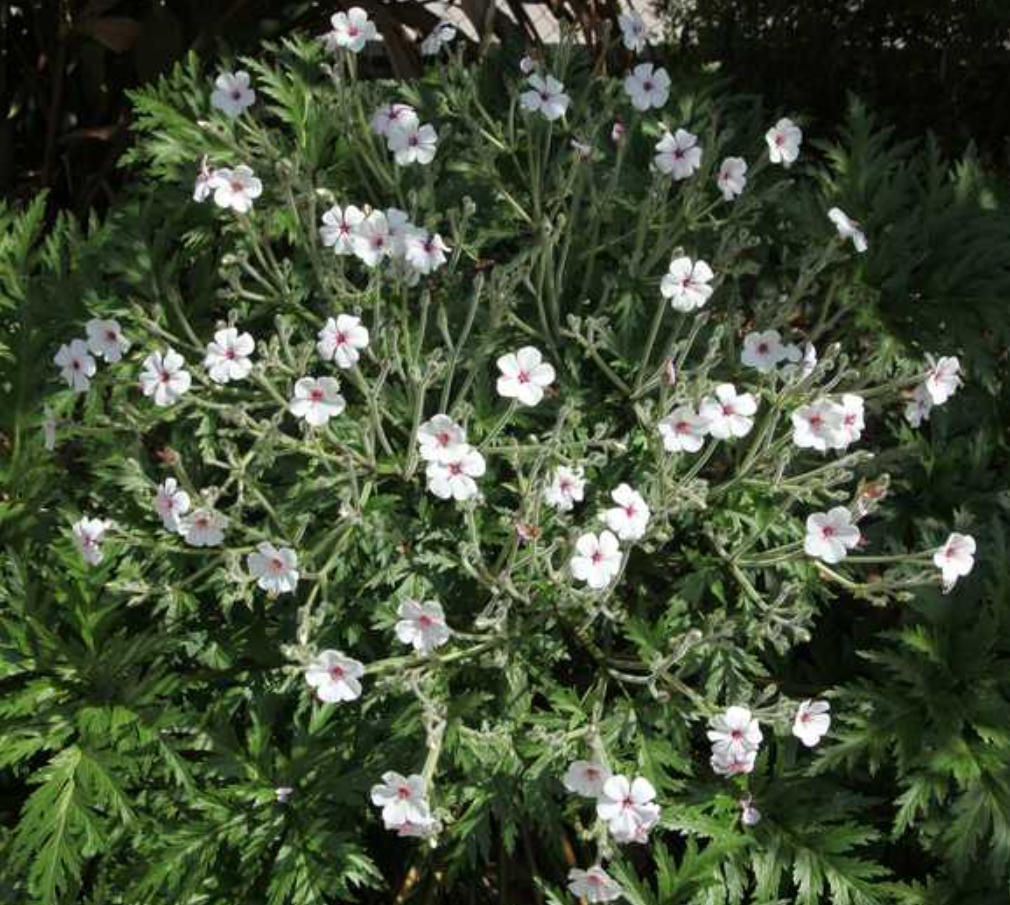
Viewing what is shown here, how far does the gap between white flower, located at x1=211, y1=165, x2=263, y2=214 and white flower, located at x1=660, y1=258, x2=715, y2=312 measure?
3.00 ft

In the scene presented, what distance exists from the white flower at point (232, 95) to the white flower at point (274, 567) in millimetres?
1183

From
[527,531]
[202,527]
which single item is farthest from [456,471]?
[202,527]

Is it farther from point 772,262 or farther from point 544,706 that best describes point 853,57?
point 544,706

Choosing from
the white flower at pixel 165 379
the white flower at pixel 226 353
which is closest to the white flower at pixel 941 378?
the white flower at pixel 226 353

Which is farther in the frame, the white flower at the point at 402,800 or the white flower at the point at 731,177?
the white flower at the point at 731,177

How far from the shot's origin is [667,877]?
267cm

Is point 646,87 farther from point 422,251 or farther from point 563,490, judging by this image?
point 563,490

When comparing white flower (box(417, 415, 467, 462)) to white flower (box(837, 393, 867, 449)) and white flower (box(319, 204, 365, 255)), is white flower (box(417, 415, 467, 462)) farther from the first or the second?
white flower (box(837, 393, 867, 449))

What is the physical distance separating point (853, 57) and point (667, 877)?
3330mm

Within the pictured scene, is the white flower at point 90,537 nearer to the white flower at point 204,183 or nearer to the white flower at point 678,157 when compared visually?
the white flower at point 204,183

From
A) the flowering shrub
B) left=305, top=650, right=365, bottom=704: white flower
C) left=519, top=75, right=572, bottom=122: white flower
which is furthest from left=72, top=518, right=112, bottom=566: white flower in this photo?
left=519, top=75, right=572, bottom=122: white flower

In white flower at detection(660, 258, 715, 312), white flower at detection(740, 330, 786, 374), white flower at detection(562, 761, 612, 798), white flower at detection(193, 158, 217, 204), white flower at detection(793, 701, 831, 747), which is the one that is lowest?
white flower at detection(793, 701, 831, 747)

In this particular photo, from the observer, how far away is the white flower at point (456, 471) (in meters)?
2.46

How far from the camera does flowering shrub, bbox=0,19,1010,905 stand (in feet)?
8.50
